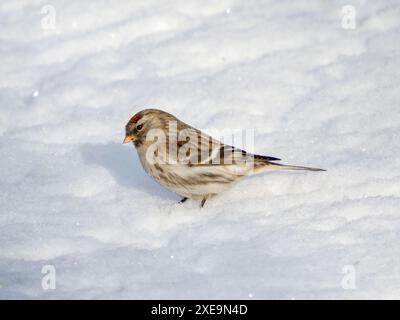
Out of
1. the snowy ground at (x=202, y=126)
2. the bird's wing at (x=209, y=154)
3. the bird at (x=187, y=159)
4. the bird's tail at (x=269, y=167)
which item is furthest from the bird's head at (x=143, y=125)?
the bird's tail at (x=269, y=167)

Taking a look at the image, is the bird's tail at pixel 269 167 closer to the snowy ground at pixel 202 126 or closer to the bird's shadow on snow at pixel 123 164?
the snowy ground at pixel 202 126

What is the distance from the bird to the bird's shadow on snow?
361 mm

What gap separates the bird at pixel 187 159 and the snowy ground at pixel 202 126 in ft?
0.54

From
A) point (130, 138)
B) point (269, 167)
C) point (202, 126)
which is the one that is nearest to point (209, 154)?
point (269, 167)

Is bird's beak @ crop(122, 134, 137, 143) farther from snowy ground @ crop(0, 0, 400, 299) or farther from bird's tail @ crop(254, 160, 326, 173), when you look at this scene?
bird's tail @ crop(254, 160, 326, 173)

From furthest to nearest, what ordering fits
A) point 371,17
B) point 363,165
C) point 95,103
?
1. point 371,17
2. point 95,103
3. point 363,165

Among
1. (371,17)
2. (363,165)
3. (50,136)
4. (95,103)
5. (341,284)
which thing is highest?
(371,17)

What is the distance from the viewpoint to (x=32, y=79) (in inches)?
274

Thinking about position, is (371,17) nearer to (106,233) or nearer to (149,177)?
(149,177)

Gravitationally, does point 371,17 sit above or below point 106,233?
above

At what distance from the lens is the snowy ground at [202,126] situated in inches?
181

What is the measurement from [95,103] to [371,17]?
8.58 ft

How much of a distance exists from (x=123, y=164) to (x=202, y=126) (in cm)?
70

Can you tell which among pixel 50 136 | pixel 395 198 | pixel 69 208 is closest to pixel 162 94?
pixel 50 136
